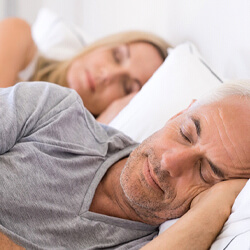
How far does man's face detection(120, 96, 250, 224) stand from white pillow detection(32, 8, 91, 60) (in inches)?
47.5

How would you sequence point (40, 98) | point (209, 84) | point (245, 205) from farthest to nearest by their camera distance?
point (209, 84) → point (40, 98) → point (245, 205)

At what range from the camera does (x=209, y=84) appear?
4.67ft

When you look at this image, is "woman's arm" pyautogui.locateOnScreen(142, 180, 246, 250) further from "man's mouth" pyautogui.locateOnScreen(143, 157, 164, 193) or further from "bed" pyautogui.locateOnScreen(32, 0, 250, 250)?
"bed" pyautogui.locateOnScreen(32, 0, 250, 250)

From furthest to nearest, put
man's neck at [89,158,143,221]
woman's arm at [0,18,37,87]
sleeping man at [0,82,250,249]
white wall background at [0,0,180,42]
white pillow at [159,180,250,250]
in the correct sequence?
1. white wall background at [0,0,180,42]
2. woman's arm at [0,18,37,87]
3. man's neck at [89,158,143,221]
4. sleeping man at [0,82,250,249]
5. white pillow at [159,180,250,250]

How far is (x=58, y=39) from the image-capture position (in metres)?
2.18

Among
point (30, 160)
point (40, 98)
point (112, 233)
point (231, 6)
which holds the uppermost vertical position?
point (231, 6)

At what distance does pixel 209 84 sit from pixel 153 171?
552mm

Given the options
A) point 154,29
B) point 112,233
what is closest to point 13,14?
point 154,29

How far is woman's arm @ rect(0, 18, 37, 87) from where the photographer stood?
183 centimetres

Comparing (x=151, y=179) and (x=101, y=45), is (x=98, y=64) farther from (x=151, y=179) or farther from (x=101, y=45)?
(x=151, y=179)

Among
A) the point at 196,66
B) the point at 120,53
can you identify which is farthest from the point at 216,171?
the point at 120,53

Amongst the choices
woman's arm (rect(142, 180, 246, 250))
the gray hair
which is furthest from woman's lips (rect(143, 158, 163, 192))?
the gray hair

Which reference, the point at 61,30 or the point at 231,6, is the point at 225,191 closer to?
the point at 231,6

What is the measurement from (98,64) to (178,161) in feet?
3.38
